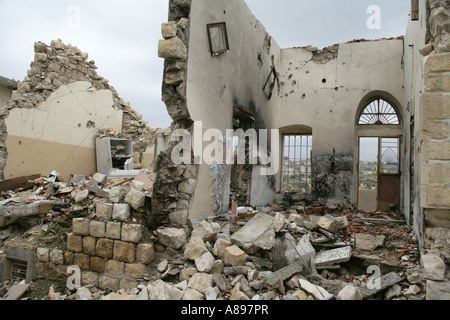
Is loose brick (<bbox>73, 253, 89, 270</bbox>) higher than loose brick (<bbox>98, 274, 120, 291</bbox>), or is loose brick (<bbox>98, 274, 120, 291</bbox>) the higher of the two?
loose brick (<bbox>73, 253, 89, 270</bbox>)

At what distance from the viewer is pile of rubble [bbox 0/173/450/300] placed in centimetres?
317

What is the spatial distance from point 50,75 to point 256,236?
7150 mm

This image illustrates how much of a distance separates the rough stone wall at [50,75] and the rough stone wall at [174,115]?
475 cm

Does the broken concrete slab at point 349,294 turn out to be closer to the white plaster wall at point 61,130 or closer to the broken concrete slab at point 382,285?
the broken concrete slab at point 382,285

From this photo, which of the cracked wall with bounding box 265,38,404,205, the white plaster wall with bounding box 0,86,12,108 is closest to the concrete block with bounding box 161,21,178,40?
the cracked wall with bounding box 265,38,404,205

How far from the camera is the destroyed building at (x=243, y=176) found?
3.18m

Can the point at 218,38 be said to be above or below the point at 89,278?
above

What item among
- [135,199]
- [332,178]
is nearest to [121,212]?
[135,199]

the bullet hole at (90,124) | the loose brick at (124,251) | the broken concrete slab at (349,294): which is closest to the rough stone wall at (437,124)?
the broken concrete slab at (349,294)

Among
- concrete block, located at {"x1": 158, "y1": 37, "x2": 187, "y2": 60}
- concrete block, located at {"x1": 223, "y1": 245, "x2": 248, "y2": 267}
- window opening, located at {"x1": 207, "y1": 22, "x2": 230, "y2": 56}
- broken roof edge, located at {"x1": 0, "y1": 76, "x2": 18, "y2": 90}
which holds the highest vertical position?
broken roof edge, located at {"x1": 0, "y1": 76, "x2": 18, "y2": 90}

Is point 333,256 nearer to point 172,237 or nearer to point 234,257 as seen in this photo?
point 234,257

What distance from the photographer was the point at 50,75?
25.4 feet

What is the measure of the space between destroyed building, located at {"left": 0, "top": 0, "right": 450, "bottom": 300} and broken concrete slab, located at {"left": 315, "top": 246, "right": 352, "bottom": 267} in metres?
0.04

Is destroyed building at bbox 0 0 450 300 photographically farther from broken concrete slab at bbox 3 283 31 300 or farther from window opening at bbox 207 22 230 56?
broken concrete slab at bbox 3 283 31 300
